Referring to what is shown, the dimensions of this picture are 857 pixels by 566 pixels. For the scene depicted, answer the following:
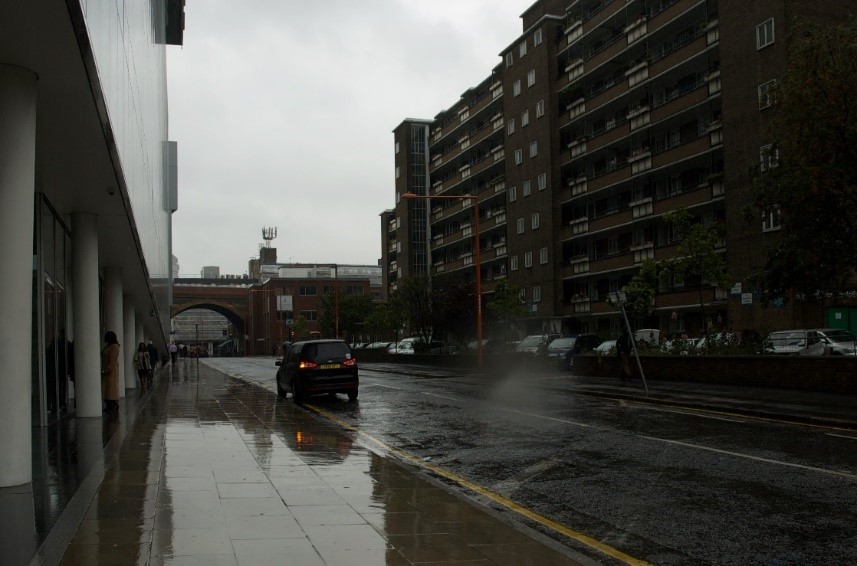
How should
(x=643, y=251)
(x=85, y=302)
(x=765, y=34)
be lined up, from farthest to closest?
(x=643, y=251) < (x=765, y=34) < (x=85, y=302)

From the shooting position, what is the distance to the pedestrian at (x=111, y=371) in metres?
18.2

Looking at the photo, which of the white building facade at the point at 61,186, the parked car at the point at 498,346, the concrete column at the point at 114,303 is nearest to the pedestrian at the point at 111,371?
the white building facade at the point at 61,186

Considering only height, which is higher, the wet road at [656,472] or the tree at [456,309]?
the tree at [456,309]

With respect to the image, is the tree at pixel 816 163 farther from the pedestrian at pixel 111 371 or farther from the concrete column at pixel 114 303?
the concrete column at pixel 114 303

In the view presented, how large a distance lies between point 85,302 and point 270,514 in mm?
11131

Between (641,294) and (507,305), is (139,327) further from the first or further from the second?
(641,294)

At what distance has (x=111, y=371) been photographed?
18.5m

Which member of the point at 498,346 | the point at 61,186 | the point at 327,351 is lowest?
the point at 498,346

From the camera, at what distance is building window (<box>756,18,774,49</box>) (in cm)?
3869

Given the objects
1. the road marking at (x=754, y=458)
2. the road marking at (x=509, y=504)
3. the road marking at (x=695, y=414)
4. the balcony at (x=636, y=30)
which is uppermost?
the balcony at (x=636, y=30)

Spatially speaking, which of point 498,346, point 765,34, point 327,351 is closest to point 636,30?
point 765,34

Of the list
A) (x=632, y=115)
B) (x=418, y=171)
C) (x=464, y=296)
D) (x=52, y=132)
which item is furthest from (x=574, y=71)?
(x=52, y=132)

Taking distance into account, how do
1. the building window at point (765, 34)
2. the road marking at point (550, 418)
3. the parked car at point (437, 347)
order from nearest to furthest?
the road marking at point (550, 418)
the building window at point (765, 34)
the parked car at point (437, 347)

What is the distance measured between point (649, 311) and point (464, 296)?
40.8 feet
